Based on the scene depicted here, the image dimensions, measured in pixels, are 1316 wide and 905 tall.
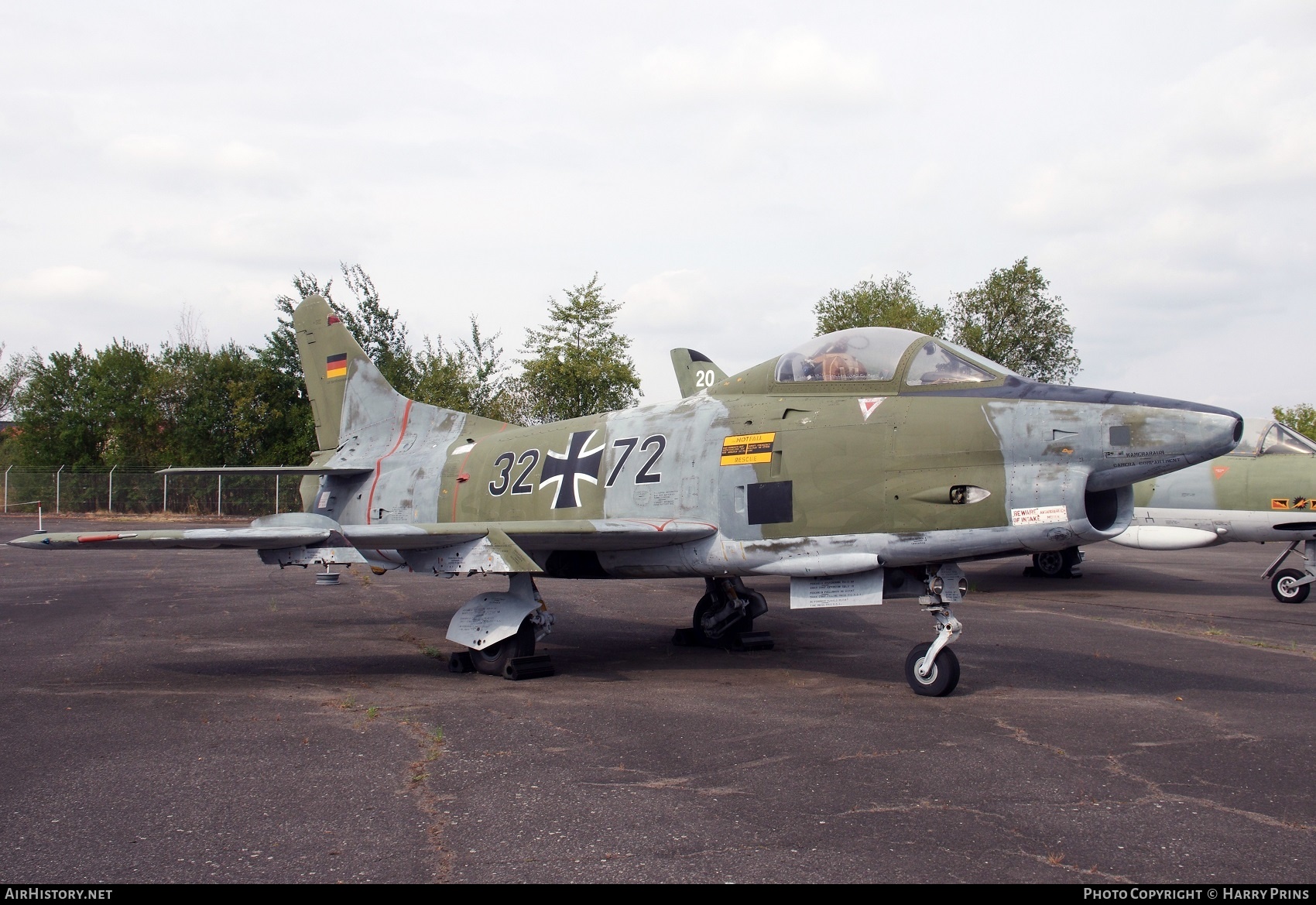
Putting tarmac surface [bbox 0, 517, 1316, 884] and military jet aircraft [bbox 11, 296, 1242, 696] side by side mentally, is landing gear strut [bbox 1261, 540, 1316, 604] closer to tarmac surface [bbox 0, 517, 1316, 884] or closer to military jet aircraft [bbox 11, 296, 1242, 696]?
tarmac surface [bbox 0, 517, 1316, 884]

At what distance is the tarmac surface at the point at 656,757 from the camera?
162 inches

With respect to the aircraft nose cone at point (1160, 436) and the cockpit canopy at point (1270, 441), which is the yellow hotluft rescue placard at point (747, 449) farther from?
the cockpit canopy at point (1270, 441)

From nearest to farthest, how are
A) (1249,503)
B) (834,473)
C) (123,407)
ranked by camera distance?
1. (834,473)
2. (1249,503)
3. (123,407)

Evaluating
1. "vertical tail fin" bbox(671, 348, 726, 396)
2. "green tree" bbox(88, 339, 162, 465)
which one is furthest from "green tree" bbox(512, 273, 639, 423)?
"green tree" bbox(88, 339, 162, 465)

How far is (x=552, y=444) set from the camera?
10.3m

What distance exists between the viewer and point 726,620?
10.4 meters

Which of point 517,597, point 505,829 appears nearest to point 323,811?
point 505,829

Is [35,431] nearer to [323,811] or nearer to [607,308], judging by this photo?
[607,308]

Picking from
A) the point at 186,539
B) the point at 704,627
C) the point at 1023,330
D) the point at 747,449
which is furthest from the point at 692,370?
the point at 1023,330

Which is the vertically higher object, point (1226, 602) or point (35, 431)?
point (35, 431)

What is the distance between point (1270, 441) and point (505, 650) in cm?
1379

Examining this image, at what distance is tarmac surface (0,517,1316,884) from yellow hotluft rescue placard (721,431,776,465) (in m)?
2.09

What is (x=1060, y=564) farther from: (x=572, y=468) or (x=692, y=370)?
(x=572, y=468)

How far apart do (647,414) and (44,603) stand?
35.2 ft
